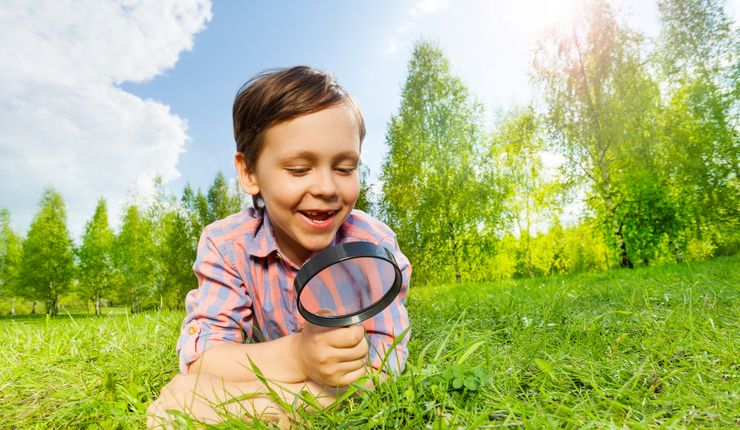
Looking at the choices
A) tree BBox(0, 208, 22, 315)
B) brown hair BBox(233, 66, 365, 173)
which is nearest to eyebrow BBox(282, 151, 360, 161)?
brown hair BBox(233, 66, 365, 173)

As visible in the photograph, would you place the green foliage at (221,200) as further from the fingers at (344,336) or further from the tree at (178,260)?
the fingers at (344,336)

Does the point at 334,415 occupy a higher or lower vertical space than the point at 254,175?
lower

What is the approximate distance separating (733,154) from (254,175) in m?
15.1

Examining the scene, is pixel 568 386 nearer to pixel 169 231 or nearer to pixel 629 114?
pixel 629 114

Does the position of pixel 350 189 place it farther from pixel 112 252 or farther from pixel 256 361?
pixel 112 252

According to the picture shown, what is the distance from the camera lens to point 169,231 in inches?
1189

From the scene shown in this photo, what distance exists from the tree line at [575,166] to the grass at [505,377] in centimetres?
1269

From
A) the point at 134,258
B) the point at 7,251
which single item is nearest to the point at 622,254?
the point at 134,258

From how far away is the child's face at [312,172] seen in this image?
2.26m

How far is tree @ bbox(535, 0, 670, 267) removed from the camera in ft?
54.0

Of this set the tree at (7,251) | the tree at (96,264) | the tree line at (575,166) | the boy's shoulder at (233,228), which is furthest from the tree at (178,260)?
the boy's shoulder at (233,228)

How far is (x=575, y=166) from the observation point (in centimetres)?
1795

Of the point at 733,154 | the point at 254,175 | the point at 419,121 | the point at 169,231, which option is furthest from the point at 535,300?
the point at 169,231

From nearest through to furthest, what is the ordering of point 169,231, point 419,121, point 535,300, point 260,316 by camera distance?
1. point 260,316
2. point 535,300
3. point 419,121
4. point 169,231
